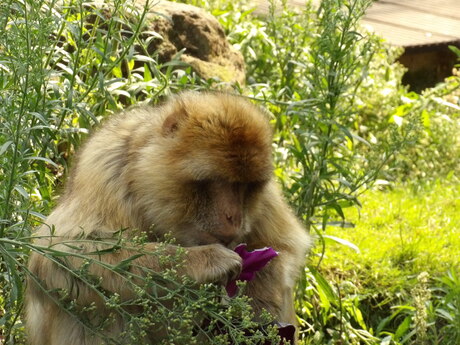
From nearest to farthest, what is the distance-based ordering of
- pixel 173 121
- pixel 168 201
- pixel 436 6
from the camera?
pixel 168 201, pixel 173 121, pixel 436 6

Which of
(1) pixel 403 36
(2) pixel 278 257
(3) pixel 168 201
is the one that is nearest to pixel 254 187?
(3) pixel 168 201

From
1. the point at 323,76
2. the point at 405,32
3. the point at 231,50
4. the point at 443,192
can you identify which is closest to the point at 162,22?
the point at 231,50

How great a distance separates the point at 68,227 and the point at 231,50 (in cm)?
375

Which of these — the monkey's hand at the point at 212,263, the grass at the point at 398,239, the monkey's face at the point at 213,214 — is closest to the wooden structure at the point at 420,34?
the grass at the point at 398,239

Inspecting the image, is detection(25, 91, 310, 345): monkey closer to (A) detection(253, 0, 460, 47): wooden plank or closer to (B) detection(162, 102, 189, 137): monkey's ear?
(B) detection(162, 102, 189, 137): monkey's ear

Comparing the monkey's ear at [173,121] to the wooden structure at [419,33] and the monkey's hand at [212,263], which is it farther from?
the wooden structure at [419,33]

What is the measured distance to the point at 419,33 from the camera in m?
10.6

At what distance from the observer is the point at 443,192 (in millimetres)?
7508

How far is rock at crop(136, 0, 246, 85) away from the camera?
6.77 meters

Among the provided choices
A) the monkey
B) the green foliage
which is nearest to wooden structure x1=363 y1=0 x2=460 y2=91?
the green foliage

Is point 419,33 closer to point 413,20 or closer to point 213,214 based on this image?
point 413,20

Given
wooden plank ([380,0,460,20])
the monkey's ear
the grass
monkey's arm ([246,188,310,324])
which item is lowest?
the grass

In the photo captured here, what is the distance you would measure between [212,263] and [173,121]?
622 millimetres

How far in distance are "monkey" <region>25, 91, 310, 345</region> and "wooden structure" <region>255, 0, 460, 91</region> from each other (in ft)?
19.3
